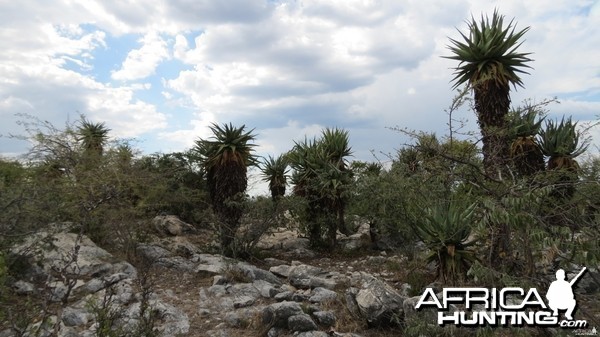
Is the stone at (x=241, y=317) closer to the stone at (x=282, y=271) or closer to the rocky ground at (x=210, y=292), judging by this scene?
the rocky ground at (x=210, y=292)

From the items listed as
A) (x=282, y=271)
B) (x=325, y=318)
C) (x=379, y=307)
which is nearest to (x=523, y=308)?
(x=379, y=307)

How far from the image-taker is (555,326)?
14.5 feet

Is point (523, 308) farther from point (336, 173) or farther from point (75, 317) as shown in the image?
point (336, 173)

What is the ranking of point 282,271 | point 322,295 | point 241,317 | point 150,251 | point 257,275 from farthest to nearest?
1. point 150,251
2. point 282,271
3. point 257,275
4. point 322,295
5. point 241,317

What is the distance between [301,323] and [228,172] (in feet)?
22.0

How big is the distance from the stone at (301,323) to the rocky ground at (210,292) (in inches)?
0.5

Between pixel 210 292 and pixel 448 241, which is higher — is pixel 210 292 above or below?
below

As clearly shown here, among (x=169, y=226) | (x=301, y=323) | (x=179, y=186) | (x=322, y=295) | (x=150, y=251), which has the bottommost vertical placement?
(x=301, y=323)

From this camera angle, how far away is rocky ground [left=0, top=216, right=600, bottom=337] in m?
5.35

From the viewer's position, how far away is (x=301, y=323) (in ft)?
20.5

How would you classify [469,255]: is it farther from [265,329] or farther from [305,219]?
[305,219]

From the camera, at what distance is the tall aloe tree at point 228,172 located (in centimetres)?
1230

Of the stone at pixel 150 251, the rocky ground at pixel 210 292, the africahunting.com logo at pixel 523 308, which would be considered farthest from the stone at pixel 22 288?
the africahunting.com logo at pixel 523 308

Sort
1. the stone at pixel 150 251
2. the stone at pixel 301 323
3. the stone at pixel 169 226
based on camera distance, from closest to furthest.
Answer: the stone at pixel 301 323, the stone at pixel 150 251, the stone at pixel 169 226
